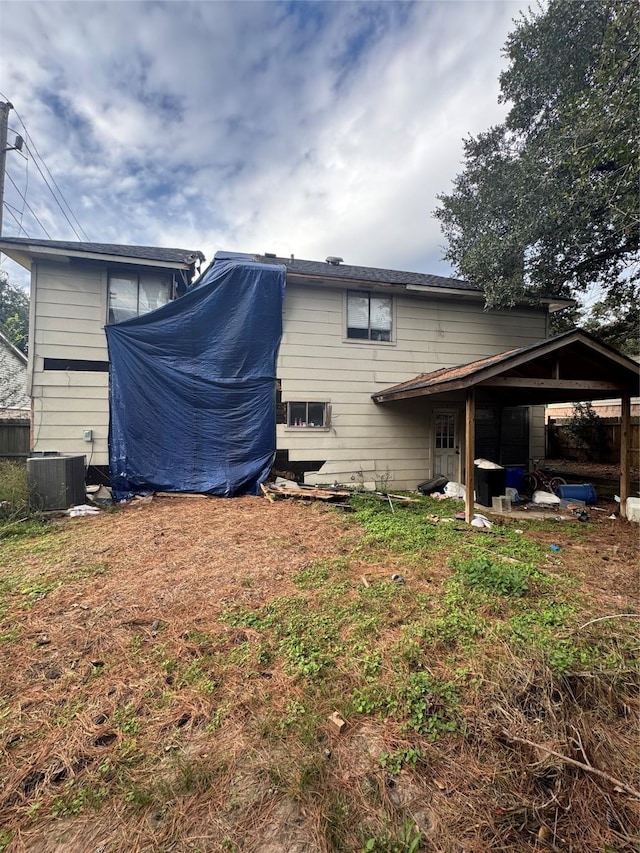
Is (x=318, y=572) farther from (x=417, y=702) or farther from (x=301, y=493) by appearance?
(x=301, y=493)

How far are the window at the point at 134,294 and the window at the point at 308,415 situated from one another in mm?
3738

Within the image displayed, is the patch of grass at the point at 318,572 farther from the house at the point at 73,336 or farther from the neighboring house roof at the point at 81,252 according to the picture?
the neighboring house roof at the point at 81,252

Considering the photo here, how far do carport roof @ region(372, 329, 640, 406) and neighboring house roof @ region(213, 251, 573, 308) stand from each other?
2622 millimetres

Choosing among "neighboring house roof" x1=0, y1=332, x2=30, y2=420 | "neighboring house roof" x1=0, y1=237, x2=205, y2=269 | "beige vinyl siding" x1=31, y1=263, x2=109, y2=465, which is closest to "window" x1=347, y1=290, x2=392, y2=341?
"neighboring house roof" x1=0, y1=237, x2=205, y2=269

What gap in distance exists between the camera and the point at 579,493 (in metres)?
7.41

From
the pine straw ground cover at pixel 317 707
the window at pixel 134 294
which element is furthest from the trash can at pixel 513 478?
the window at pixel 134 294

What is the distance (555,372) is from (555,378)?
0.10 meters

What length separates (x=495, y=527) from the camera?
17.8ft

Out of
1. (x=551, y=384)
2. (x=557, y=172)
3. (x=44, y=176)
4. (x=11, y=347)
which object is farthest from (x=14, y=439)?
(x=557, y=172)

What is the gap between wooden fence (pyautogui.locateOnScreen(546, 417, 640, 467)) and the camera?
492 inches

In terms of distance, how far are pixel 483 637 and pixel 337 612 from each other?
1.12 meters

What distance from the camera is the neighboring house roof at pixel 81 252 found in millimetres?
6537

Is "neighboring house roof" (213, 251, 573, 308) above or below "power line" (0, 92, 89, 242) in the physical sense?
below

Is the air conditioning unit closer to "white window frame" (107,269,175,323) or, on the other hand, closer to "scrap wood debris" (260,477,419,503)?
"white window frame" (107,269,175,323)
